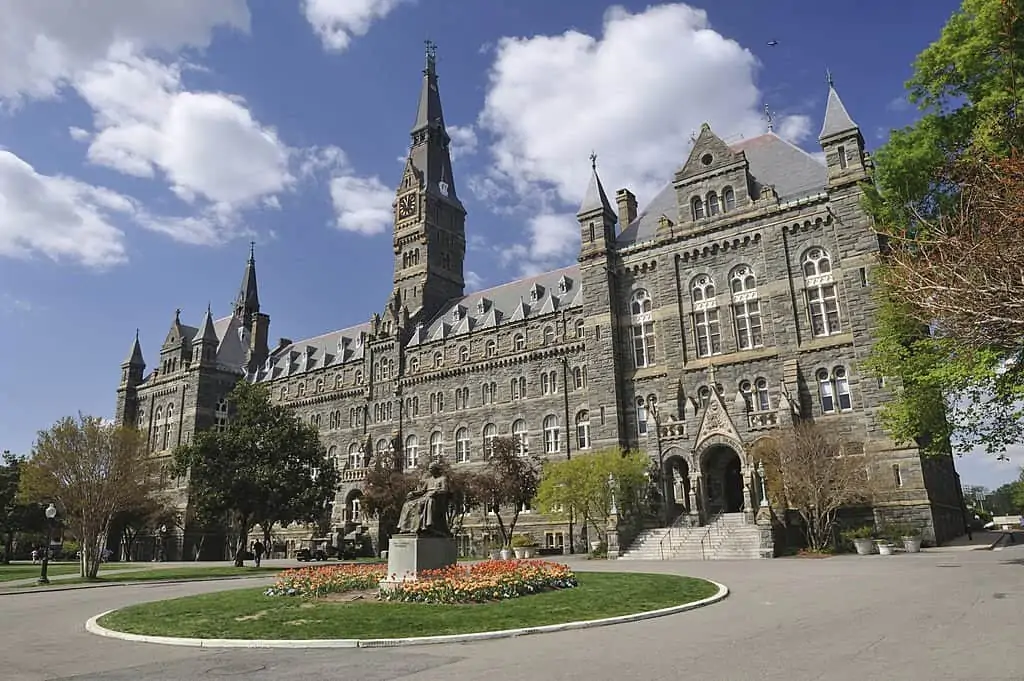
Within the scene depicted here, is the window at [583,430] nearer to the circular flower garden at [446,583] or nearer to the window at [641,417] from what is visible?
the window at [641,417]

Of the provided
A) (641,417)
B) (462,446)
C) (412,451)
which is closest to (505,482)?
(641,417)

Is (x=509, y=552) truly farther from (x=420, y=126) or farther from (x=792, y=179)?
(x=420, y=126)

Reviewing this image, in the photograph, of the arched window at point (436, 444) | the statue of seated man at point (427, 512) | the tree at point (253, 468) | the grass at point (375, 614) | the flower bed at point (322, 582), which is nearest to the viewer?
the grass at point (375, 614)

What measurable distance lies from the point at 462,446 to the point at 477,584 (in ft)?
127

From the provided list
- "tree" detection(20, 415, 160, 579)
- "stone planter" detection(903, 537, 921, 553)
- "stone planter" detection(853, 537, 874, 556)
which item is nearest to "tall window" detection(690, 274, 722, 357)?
"stone planter" detection(853, 537, 874, 556)

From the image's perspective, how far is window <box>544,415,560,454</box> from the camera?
49.8m

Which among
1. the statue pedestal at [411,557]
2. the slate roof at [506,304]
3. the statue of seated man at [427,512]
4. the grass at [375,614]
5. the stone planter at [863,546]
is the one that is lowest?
the grass at [375,614]

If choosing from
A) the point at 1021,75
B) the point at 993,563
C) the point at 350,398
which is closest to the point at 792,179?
the point at 1021,75

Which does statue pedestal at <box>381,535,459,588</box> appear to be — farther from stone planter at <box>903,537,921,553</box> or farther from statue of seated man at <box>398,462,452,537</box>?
stone planter at <box>903,537,921,553</box>

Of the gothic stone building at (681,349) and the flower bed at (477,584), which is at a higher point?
the gothic stone building at (681,349)

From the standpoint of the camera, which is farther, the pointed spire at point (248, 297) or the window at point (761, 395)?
the pointed spire at point (248, 297)

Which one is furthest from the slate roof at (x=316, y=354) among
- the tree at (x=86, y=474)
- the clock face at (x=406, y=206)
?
the tree at (x=86, y=474)

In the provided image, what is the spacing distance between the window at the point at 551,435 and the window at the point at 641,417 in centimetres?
870

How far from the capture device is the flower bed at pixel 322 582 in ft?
61.6
